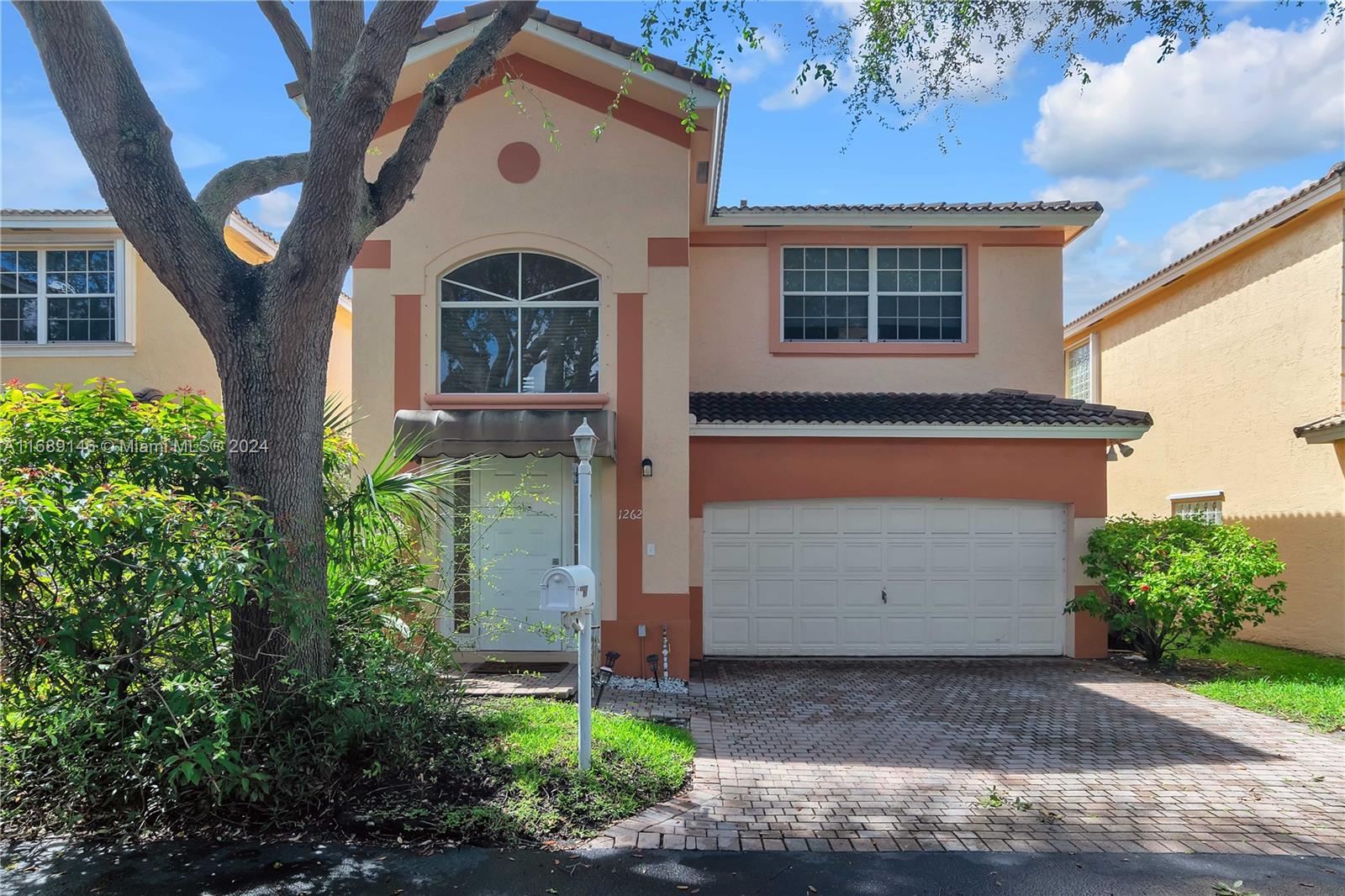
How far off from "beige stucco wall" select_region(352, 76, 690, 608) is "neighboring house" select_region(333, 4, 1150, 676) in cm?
3

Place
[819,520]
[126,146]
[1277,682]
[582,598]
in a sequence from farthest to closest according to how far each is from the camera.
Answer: [819,520], [1277,682], [582,598], [126,146]

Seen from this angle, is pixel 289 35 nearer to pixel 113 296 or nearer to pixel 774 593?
pixel 774 593

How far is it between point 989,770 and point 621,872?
3531 millimetres

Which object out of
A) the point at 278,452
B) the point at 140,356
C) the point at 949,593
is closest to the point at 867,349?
the point at 949,593

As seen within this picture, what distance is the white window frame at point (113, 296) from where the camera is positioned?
1441 centimetres

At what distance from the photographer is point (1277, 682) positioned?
10430mm

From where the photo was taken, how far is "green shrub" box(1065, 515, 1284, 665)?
10703 mm

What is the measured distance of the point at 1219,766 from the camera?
7.14 metres

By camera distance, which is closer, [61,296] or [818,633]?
[818,633]

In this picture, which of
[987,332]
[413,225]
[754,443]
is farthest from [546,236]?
[987,332]

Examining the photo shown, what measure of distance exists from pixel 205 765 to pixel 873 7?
837 cm

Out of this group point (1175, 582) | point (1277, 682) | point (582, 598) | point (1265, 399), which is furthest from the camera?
point (1265, 399)

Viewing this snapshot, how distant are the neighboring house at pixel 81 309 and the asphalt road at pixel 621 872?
37.6ft

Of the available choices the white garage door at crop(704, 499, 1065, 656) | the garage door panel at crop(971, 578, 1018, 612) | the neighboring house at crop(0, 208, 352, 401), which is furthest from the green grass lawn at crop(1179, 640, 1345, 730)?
the neighboring house at crop(0, 208, 352, 401)
